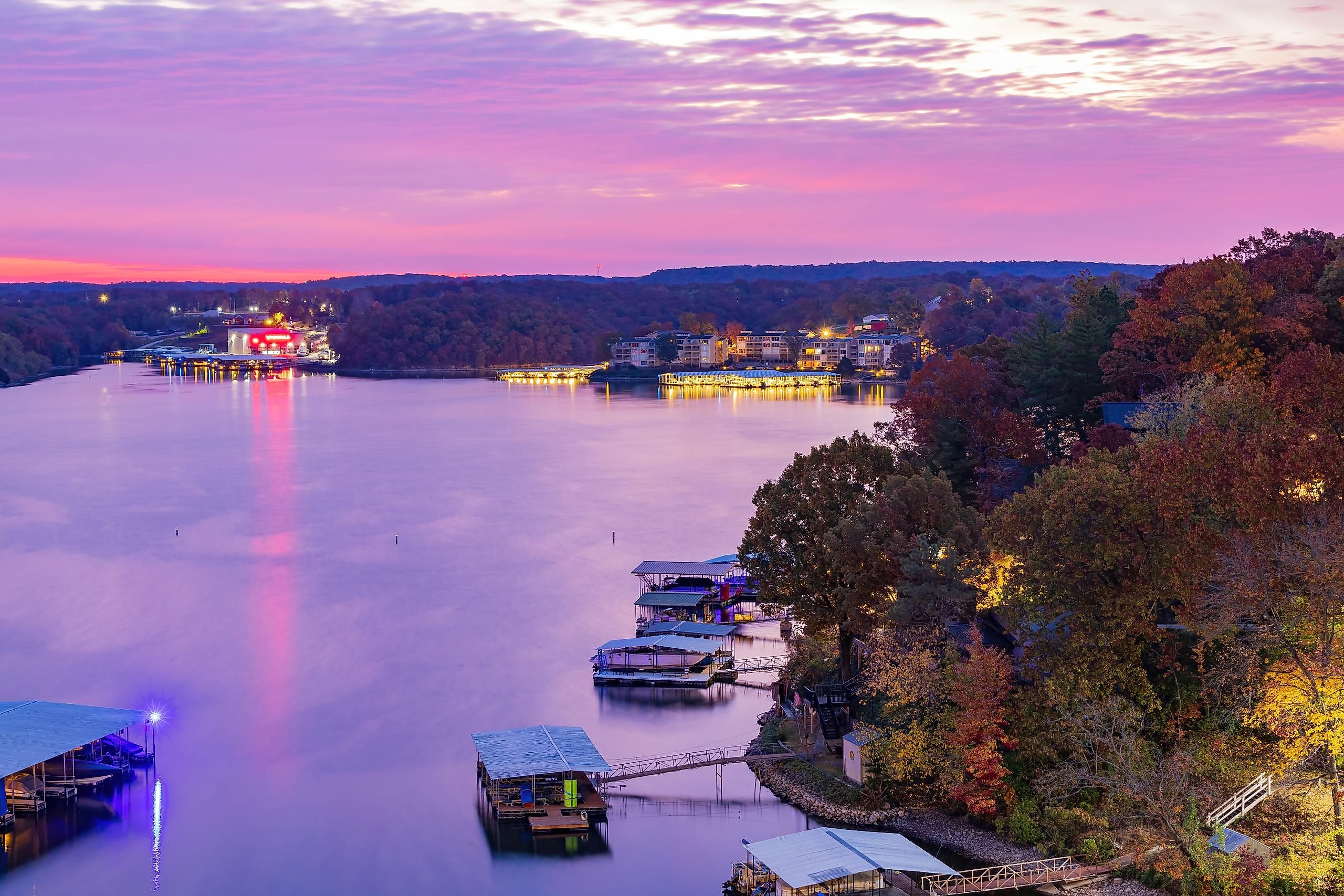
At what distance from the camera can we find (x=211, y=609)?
2350 cm

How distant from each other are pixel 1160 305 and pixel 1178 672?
871cm

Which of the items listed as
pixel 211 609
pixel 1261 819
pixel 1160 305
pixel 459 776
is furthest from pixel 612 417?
pixel 1261 819

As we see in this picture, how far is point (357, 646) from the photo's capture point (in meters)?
21.1

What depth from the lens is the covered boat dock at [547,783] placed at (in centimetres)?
1314

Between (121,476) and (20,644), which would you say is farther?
(121,476)

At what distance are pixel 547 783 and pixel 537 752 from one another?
43 centimetres

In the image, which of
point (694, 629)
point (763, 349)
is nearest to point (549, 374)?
point (763, 349)

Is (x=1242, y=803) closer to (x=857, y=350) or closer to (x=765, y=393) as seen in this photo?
(x=765, y=393)

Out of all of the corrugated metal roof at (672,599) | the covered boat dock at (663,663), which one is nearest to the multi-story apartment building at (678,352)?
the corrugated metal roof at (672,599)

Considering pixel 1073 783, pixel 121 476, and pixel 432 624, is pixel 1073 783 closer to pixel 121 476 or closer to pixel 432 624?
pixel 432 624

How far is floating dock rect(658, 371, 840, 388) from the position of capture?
8794 cm

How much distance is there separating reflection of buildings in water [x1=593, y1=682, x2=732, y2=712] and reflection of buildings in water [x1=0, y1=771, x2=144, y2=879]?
19.8ft

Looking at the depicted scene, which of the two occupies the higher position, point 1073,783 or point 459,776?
point 1073,783

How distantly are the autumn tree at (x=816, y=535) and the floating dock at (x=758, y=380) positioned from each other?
6974 cm
